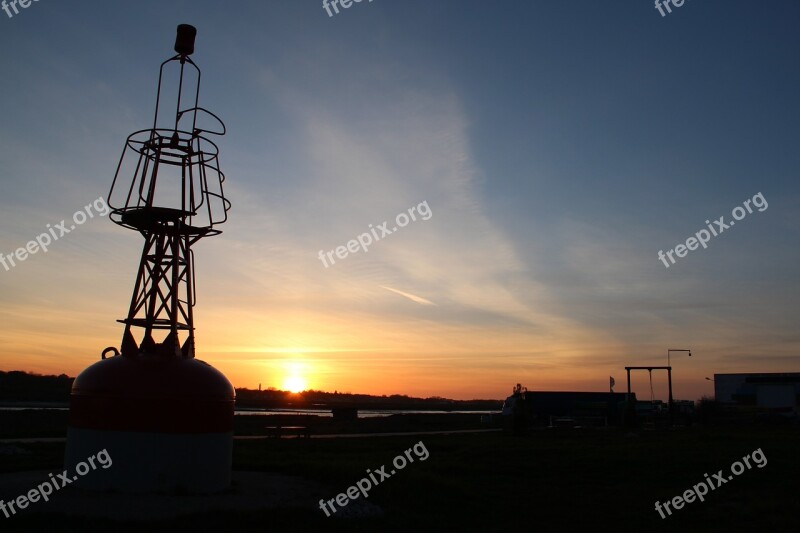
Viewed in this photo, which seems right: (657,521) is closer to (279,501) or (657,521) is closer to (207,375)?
(279,501)

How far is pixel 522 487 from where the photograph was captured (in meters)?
19.5

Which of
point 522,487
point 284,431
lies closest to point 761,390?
point 284,431

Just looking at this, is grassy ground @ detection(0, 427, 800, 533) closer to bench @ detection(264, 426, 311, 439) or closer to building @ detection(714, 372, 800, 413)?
bench @ detection(264, 426, 311, 439)

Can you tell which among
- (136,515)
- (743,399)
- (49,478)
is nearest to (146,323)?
(49,478)

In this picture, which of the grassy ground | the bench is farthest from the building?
the bench

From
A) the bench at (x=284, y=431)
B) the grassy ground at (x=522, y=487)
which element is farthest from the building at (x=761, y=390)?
the bench at (x=284, y=431)

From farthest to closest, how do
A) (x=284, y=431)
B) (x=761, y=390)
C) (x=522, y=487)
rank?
(x=761, y=390) < (x=284, y=431) < (x=522, y=487)

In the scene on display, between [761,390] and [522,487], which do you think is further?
[761,390]

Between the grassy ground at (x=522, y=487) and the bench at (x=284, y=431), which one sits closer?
the grassy ground at (x=522, y=487)

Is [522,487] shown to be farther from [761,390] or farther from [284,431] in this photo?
[761,390]

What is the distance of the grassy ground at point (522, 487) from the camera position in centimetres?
1370

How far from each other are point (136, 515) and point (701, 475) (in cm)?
1693

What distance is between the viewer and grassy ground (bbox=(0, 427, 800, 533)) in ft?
45.0

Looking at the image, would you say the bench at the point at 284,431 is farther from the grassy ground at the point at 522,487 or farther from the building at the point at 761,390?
the building at the point at 761,390
